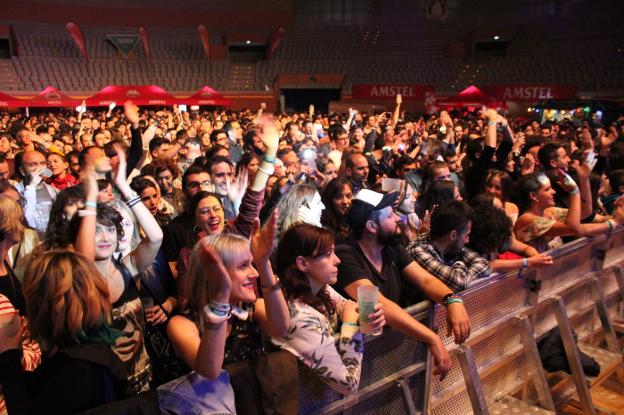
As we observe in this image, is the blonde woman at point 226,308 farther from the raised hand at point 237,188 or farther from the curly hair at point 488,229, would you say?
the raised hand at point 237,188

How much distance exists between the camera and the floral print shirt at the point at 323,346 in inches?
78.2

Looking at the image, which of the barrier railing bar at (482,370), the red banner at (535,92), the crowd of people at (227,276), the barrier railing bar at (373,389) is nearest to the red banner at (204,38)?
the red banner at (535,92)

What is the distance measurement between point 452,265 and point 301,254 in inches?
41.0

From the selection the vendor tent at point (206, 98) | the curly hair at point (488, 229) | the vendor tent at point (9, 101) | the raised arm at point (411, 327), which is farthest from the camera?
the vendor tent at point (206, 98)

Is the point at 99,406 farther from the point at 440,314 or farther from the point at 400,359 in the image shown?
the point at 440,314

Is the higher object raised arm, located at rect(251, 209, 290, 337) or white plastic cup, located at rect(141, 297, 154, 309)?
raised arm, located at rect(251, 209, 290, 337)

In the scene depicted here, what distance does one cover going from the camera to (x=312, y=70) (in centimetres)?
2717

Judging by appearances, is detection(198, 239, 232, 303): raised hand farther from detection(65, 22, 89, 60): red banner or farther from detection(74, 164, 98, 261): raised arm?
detection(65, 22, 89, 60): red banner

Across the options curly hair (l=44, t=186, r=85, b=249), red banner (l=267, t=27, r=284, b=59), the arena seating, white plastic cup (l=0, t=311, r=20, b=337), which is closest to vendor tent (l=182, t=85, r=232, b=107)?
the arena seating

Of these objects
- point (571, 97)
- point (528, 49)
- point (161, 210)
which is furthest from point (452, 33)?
point (161, 210)

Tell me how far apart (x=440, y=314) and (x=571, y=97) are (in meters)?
21.1

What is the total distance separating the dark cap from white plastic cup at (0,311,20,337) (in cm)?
151

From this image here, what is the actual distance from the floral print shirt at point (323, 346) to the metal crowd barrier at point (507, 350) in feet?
0.31

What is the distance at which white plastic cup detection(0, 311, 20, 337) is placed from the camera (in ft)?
5.88
